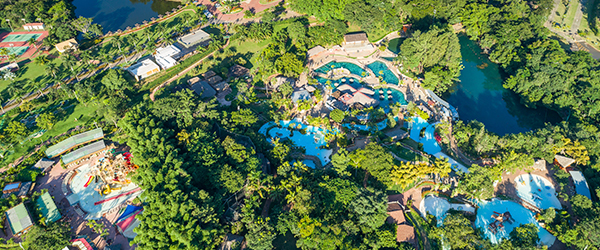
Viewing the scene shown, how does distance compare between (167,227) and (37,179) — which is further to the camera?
(37,179)

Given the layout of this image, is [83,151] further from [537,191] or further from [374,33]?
[537,191]

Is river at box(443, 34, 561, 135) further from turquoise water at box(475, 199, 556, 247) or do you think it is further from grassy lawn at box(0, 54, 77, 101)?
grassy lawn at box(0, 54, 77, 101)

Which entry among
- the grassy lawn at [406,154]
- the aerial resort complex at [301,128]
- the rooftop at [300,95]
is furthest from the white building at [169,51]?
the grassy lawn at [406,154]

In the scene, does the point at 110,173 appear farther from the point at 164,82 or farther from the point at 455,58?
the point at 455,58

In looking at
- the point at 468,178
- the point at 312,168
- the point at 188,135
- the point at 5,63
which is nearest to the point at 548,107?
the point at 468,178

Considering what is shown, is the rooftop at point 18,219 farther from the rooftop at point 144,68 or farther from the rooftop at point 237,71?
the rooftop at point 237,71

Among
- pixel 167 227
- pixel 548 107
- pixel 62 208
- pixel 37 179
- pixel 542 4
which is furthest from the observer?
pixel 542 4

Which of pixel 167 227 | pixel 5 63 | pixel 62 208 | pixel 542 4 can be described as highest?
pixel 542 4
